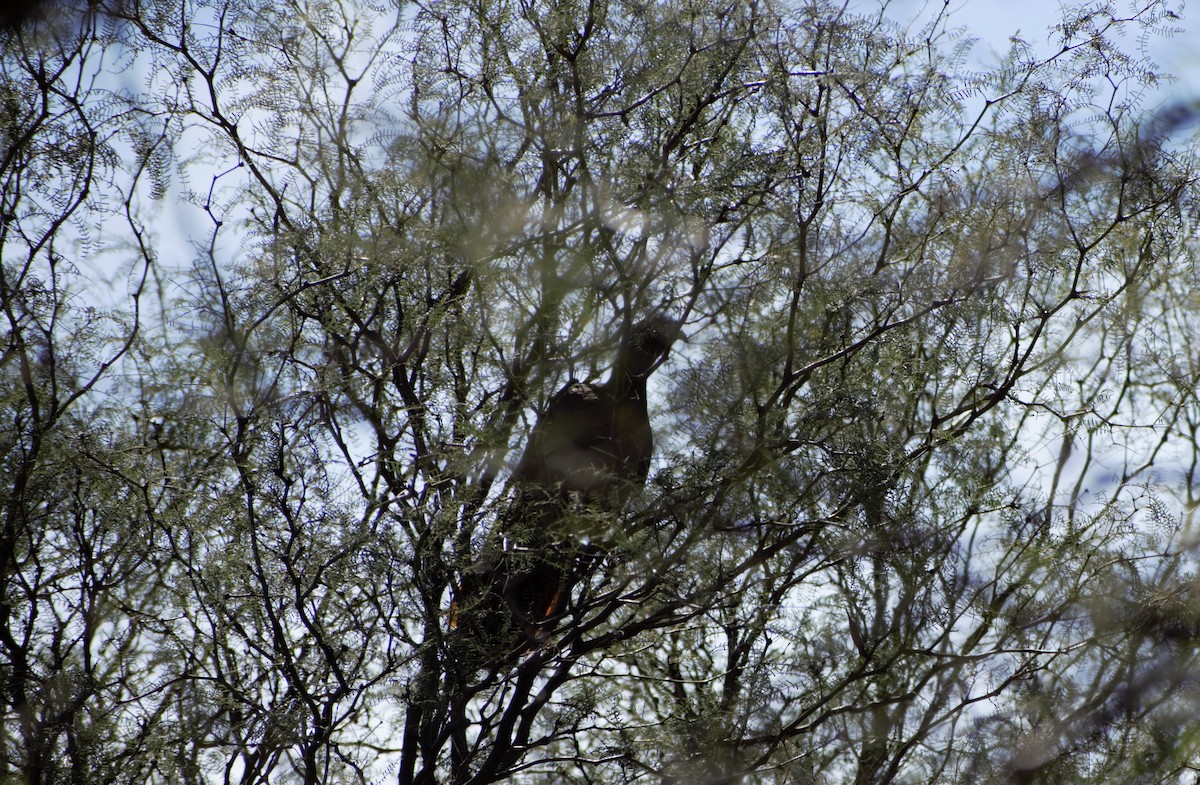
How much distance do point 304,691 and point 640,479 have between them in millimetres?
795

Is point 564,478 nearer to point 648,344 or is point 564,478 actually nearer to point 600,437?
point 600,437

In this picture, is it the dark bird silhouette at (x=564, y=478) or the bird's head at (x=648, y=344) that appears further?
the bird's head at (x=648, y=344)

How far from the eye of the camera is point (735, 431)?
228cm

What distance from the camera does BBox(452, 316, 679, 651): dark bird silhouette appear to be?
2.12 m

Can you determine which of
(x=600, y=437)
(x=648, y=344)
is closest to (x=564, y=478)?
(x=600, y=437)

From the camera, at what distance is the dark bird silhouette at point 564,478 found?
212 cm

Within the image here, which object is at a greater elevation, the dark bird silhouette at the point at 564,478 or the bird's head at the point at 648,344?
the bird's head at the point at 648,344

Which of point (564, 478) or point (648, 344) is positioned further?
point (648, 344)

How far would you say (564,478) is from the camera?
219cm

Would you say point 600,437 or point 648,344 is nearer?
point 600,437

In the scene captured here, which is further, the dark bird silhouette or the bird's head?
the bird's head

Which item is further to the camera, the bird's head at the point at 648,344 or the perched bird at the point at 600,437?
the bird's head at the point at 648,344

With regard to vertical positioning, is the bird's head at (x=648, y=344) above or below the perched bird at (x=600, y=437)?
above

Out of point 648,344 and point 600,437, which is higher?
point 648,344
